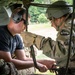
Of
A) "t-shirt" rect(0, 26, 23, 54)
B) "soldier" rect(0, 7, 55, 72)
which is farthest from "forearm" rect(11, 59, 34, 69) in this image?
"t-shirt" rect(0, 26, 23, 54)

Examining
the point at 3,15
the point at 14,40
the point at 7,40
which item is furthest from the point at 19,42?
the point at 3,15

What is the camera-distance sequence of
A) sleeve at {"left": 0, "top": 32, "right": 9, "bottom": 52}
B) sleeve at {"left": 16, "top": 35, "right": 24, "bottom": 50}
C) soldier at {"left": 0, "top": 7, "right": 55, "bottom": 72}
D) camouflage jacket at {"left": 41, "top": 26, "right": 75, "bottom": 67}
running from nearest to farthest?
camouflage jacket at {"left": 41, "top": 26, "right": 75, "bottom": 67} < soldier at {"left": 0, "top": 7, "right": 55, "bottom": 72} < sleeve at {"left": 0, "top": 32, "right": 9, "bottom": 52} < sleeve at {"left": 16, "top": 35, "right": 24, "bottom": 50}

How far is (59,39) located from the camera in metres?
1.95

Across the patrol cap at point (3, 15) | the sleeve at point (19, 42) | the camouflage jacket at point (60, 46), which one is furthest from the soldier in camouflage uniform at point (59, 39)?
the sleeve at point (19, 42)

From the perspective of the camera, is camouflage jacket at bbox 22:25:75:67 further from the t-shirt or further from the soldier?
the t-shirt

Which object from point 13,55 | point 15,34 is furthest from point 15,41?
point 13,55

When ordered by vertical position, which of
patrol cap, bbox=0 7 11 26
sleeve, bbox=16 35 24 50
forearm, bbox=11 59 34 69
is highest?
patrol cap, bbox=0 7 11 26

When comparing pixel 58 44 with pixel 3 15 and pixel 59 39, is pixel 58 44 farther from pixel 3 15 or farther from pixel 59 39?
pixel 3 15

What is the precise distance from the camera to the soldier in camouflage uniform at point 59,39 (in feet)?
6.29

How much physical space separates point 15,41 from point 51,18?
48 centimetres

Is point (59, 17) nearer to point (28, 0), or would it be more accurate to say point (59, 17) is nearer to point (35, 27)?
point (28, 0)

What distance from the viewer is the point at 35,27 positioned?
4562 millimetres

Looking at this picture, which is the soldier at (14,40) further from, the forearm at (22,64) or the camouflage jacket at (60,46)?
the camouflage jacket at (60,46)

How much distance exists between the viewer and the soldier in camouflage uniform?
1.92 m
